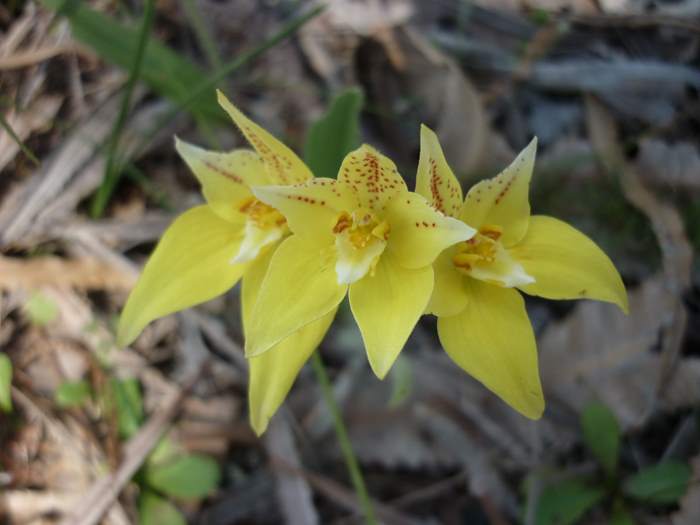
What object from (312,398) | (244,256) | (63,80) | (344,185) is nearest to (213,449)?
(312,398)

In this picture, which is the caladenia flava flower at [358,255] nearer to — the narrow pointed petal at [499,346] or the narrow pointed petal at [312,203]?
the narrow pointed petal at [312,203]

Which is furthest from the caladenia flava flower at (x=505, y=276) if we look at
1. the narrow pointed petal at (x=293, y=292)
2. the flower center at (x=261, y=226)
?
the flower center at (x=261, y=226)

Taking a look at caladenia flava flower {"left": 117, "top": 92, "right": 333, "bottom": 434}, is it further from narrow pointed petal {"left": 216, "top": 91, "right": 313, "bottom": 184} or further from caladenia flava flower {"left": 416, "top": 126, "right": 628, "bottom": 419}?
caladenia flava flower {"left": 416, "top": 126, "right": 628, "bottom": 419}

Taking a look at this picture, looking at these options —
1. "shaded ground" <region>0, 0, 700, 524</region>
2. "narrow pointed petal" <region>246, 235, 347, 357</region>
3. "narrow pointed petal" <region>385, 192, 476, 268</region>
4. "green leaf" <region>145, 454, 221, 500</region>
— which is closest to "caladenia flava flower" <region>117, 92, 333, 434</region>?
"narrow pointed petal" <region>246, 235, 347, 357</region>

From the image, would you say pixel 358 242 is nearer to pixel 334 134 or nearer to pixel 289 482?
pixel 334 134

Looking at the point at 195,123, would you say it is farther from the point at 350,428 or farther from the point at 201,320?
the point at 350,428

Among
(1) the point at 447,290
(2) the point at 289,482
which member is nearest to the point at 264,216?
(1) the point at 447,290
